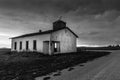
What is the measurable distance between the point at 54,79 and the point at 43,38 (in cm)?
1450

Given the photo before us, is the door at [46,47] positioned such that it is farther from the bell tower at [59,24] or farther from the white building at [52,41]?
the bell tower at [59,24]

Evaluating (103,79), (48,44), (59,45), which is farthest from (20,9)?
(103,79)

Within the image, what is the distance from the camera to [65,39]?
21203 millimetres

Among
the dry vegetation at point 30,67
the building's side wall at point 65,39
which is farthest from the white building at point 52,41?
the dry vegetation at point 30,67

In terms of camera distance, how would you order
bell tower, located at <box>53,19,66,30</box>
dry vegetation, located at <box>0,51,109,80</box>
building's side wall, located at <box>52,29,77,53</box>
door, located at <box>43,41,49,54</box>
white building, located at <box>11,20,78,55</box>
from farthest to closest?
bell tower, located at <box>53,19,66,30</box>, building's side wall, located at <box>52,29,77,53</box>, door, located at <box>43,41,49,54</box>, white building, located at <box>11,20,78,55</box>, dry vegetation, located at <box>0,51,109,80</box>

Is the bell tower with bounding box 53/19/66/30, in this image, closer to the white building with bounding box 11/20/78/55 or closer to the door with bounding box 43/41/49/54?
the white building with bounding box 11/20/78/55

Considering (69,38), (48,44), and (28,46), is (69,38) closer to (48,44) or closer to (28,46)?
(48,44)

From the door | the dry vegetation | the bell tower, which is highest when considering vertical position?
the bell tower

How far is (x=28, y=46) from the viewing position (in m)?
22.6

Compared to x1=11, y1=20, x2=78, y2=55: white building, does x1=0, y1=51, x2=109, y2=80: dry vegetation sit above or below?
below

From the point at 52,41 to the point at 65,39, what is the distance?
12.1ft

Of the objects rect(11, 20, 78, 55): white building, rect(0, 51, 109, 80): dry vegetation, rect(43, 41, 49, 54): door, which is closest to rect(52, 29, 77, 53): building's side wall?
rect(11, 20, 78, 55): white building

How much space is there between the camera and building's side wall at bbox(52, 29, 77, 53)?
774 inches

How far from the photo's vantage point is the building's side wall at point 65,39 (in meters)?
19.7
